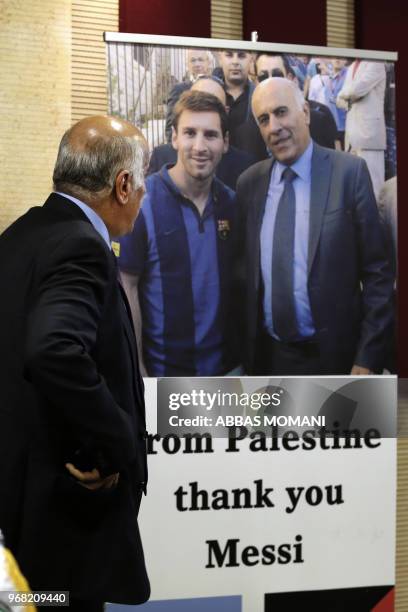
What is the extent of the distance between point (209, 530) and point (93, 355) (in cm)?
128

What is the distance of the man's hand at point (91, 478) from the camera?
5.21 feet

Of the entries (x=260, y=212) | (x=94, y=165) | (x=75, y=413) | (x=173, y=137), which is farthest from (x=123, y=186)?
(x=260, y=212)

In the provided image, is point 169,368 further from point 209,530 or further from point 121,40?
point 121,40

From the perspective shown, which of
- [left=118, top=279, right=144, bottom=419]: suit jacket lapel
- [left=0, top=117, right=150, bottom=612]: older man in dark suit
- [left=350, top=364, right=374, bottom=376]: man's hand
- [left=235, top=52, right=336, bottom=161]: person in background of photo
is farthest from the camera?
[left=350, top=364, right=374, bottom=376]: man's hand

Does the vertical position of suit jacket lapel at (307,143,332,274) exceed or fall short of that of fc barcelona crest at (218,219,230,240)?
it exceeds it

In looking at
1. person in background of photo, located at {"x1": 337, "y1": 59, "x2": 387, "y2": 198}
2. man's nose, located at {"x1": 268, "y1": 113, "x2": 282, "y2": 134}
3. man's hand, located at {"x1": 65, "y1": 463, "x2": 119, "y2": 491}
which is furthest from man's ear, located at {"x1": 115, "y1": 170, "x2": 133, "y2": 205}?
person in background of photo, located at {"x1": 337, "y1": 59, "x2": 387, "y2": 198}

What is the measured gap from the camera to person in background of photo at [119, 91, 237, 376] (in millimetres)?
2668

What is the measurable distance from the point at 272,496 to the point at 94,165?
4.80 feet

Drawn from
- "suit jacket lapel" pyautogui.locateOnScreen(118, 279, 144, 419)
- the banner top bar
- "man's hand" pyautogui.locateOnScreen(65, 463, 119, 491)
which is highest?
the banner top bar

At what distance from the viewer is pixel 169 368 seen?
270 cm

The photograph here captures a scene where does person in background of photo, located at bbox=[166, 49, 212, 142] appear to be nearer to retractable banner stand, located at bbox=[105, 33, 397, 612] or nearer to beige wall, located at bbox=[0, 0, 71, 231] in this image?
retractable banner stand, located at bbox=[105, 33, 397, 612]

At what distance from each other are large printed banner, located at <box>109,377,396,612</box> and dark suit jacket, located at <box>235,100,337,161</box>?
2.60 ft

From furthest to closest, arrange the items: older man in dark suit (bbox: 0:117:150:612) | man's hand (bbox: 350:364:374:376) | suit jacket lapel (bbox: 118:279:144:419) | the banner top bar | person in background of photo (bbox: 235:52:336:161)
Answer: man's hand (bbox: 350:364:374:376)
person in background of photo (bbox: 235:52:336:161)
the banner top bar
suit jacket lapel (bbox: 118:279:144:419)
older man in dark suit (bbox: 0:117:150:612)

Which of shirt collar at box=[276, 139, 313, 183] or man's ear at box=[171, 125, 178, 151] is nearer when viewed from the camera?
man's ear at box=[171, 125, 178, 151]
